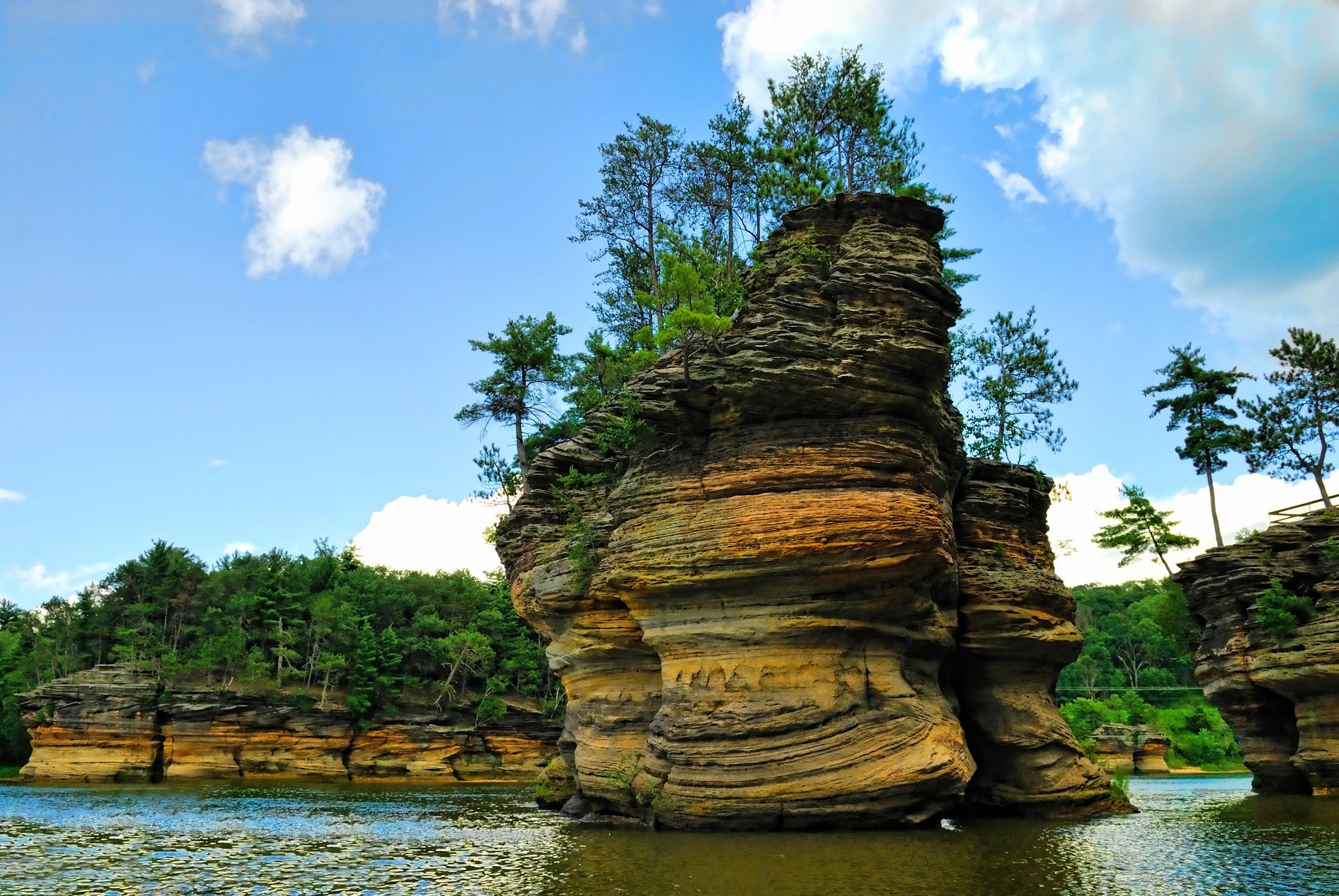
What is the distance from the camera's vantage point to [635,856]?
16.2 metres

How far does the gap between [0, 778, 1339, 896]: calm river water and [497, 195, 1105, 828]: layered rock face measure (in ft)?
4.62

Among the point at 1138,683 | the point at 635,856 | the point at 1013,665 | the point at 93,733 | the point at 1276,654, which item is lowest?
the point at 1138,683

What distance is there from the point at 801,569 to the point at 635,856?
704 cm

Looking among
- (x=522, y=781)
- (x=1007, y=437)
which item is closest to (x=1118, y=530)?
(x=1007, y=437)

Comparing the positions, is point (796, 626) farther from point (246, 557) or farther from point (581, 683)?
point (246, 557)

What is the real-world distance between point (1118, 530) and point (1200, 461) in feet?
16.1

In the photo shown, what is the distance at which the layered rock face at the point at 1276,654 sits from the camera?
2964cm

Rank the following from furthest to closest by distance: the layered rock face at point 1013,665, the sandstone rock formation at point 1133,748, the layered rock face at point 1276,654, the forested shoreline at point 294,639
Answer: the sandstone rock formation at point 1133,748 → the forested shoreline at point 294,639 → the layered rock face at point 1276,654 → the layered rock face at point 1013,665

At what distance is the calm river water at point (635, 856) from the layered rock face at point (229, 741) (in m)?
25.2

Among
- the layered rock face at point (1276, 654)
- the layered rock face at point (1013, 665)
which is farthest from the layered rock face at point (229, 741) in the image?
the layered rock face at point (1276, 654)

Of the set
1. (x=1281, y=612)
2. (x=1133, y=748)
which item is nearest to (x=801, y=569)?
(x=1281, y=612)

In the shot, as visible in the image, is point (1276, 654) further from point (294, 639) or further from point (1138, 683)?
point (1138, 683)

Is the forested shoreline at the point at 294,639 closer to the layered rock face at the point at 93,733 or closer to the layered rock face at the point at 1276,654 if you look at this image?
the layered rock face at the point at 93,733

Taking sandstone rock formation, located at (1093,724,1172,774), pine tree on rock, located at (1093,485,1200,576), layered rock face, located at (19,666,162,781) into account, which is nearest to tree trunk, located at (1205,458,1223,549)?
pine tree on rock, located at (1093,485,1200,576)
